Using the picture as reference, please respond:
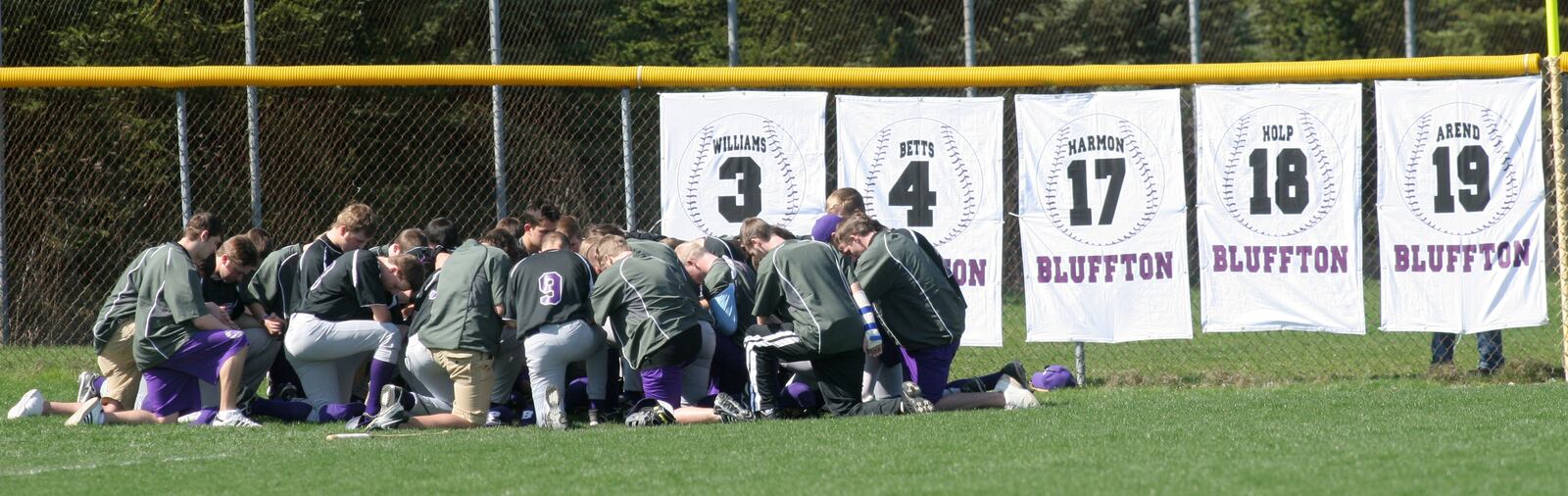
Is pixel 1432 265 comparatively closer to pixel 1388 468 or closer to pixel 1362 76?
pixel 1362 76

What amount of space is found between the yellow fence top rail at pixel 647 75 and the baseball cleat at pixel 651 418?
258 cm

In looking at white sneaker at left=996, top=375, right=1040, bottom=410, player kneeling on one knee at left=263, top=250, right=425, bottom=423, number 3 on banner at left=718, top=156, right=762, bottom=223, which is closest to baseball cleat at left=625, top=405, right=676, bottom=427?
player kneeling on one knee at left=263, top=250, right=425, bottom=423

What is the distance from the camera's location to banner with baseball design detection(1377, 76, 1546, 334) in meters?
9.26

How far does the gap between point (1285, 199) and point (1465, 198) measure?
104cm

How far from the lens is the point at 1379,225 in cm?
952

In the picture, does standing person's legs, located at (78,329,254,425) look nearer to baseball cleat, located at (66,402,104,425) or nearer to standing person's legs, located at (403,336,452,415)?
baseball cleat, located at (66,402,104,425)

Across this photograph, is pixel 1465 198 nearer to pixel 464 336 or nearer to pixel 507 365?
pixel 507 365

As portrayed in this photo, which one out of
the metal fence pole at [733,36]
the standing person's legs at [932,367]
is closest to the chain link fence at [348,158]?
the metal fence pole at [733,36]

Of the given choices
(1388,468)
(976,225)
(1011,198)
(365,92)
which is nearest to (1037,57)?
(1011,198)

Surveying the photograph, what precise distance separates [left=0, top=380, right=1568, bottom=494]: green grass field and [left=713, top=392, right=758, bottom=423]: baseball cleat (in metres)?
0.43

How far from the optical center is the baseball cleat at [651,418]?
321 inches

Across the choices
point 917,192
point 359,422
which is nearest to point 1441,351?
point 917,192

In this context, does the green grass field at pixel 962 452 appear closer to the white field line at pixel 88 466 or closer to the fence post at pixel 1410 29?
the white field line at pixel 88 466

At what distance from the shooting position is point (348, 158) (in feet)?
41.8
